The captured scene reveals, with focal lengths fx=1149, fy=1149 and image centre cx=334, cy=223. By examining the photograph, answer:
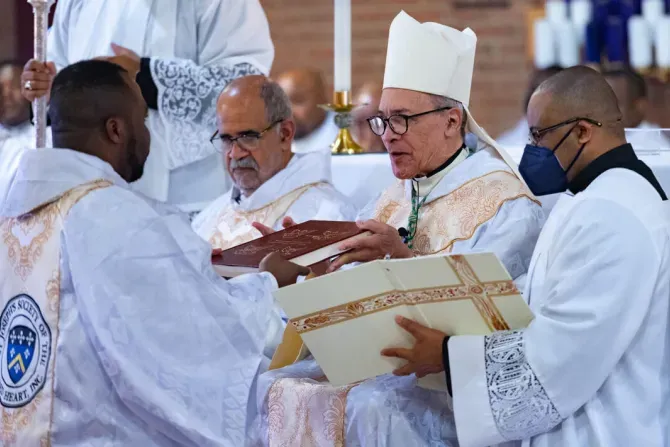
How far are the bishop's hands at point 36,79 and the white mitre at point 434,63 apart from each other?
1.45 m

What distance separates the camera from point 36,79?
472 cm

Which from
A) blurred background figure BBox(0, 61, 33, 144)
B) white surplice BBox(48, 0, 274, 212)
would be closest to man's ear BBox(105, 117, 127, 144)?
white surplice BBox(48, 0, 274, 212)

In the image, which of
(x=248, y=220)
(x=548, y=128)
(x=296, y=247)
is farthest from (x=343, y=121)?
(x=548, y=128)

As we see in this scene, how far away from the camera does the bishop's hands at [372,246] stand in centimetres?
367

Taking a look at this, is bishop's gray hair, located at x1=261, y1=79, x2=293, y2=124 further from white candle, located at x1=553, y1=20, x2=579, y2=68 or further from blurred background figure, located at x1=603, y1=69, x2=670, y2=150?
white candle, located at x1=553, y1=20, x2=579, y2=68

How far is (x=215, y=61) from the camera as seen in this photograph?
17.6 feet

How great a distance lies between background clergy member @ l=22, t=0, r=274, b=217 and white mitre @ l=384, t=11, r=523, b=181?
1.15m

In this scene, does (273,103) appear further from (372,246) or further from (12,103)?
(12,103)

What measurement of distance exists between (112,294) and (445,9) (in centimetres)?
652

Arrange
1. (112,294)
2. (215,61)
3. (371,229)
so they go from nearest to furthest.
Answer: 1. (112,294)
2. (371,229)
3. (215,61)

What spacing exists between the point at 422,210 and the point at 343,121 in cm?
129

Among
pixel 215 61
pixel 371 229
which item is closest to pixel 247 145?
pixel 215 61

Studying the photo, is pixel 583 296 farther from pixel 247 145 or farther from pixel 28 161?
pixel 247 145

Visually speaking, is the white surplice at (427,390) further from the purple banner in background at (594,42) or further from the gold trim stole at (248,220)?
the purple banner in background at (594,42)
